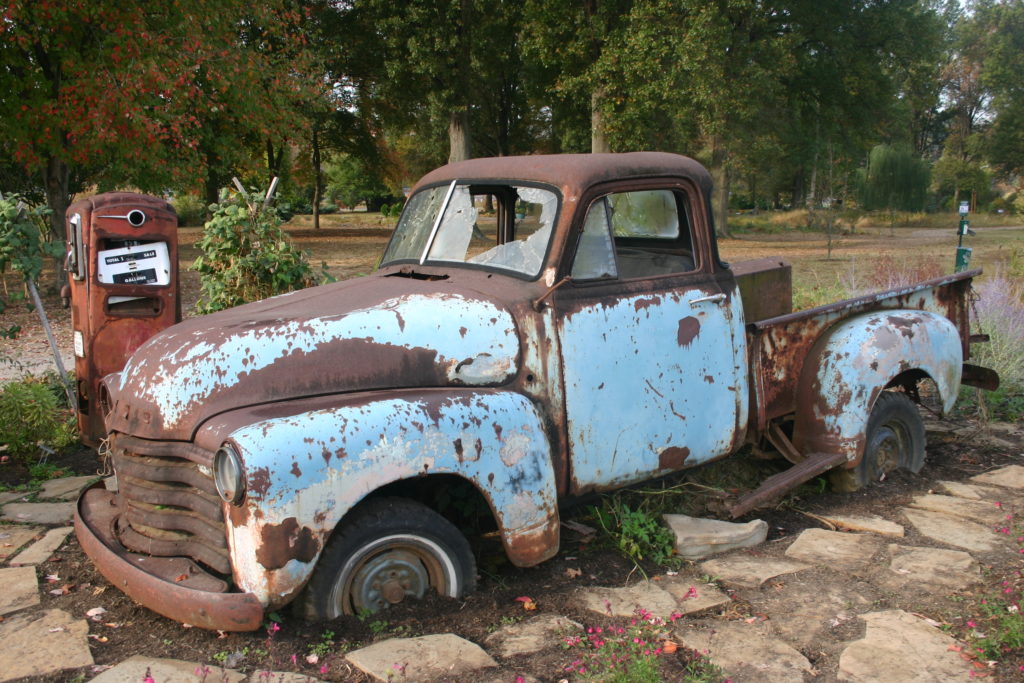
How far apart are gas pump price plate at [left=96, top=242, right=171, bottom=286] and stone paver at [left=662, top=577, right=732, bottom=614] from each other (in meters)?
3.49

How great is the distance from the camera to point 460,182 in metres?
4.11

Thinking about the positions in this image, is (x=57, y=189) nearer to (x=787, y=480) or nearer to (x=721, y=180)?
(x=787, y=480)

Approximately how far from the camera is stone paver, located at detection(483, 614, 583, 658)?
2.98 meters

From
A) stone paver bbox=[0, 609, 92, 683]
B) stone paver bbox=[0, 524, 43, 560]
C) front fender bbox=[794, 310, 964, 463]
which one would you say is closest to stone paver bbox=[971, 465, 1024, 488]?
front fender bbox=[794, 310, 964, 463]

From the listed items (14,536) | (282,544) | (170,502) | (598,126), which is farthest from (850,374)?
(598,126)

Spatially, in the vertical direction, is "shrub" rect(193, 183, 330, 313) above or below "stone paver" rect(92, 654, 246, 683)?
above

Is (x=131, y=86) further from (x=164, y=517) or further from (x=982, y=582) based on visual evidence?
(x=982, y=582)

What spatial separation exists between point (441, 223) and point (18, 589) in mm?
2422

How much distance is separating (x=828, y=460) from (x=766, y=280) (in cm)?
105

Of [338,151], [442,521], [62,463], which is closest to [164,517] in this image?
[442,521]

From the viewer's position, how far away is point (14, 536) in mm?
4078

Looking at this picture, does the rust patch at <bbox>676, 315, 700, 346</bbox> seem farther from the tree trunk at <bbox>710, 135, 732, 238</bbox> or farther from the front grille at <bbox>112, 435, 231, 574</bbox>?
the tree trunk at <bbox>710, 135, 732, 238</bbox>

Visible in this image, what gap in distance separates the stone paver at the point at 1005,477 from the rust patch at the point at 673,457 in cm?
208

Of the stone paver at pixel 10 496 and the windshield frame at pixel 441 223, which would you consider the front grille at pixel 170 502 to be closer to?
the windshield frame at pixel 441 223
